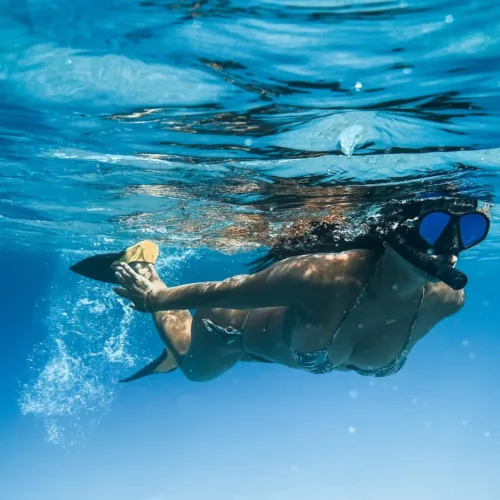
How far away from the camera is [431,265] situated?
5207mm

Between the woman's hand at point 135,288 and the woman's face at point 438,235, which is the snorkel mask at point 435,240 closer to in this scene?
the woman's face at point 438,235

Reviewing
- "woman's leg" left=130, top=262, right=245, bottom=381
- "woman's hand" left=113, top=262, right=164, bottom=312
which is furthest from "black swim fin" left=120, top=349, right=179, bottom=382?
"woman's hand" left=113, top=262, right=164, bottom=312

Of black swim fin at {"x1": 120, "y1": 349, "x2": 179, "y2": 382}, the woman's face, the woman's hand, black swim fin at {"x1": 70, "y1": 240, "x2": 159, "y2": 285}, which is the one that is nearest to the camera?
the woman's face

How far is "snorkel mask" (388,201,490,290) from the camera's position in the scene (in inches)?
205

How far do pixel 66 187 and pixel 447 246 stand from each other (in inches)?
415

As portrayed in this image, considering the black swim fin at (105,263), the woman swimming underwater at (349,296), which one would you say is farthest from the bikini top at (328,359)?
the black swim fin at (105,263)

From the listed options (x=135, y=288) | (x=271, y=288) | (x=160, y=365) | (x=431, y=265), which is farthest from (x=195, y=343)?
(x=431, y=265)

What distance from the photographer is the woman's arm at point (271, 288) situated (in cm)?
575

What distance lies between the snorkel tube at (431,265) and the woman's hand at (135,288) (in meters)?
3.26

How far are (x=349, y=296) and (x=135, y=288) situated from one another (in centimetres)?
302

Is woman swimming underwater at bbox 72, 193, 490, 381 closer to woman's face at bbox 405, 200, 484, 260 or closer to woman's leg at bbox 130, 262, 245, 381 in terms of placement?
woman's face at bbox 405, 200, 484, 260

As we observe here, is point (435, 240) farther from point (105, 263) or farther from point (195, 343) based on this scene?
point (105, 263)

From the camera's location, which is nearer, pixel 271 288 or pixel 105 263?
pixel 271 288

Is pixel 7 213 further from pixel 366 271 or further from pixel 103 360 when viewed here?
pixel 103 360
